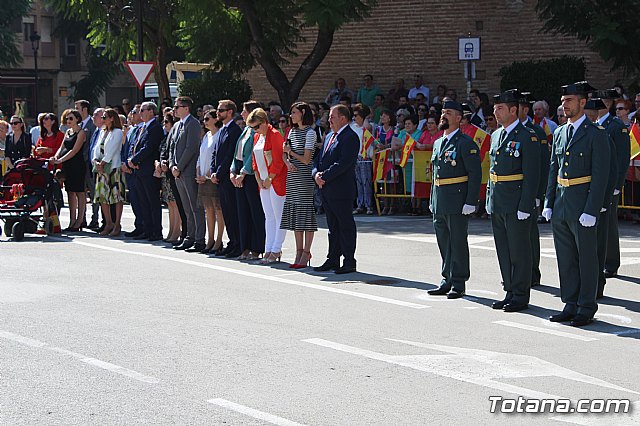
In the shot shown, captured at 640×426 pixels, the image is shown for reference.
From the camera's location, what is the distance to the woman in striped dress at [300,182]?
1403 cm

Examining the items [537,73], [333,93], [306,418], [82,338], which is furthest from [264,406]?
[333,93]

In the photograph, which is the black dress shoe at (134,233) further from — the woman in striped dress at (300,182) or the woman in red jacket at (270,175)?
the woman in striped dress at (300,182)

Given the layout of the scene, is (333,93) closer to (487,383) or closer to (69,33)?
(487,383)

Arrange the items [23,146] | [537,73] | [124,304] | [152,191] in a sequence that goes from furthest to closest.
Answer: [537,73]
[23,146]
[152,191]
[124,304]

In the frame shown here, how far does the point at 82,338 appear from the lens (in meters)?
9.66

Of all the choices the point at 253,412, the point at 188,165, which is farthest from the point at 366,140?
the point at 253,412

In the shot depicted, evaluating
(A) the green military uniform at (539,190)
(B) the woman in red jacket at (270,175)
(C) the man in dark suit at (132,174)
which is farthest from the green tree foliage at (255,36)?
(A) the green military uniform at (539,190)

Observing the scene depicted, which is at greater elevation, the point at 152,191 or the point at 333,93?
the point at 333,93

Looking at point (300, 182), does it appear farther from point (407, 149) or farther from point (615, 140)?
point (407, 149)

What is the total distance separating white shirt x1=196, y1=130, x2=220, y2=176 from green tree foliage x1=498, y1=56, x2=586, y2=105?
12.7 m

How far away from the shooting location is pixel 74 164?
19250 millimetres

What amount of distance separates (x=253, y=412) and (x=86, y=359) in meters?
2.12

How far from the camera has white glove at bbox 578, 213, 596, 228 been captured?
10.1m

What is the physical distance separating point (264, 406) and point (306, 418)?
404mm
